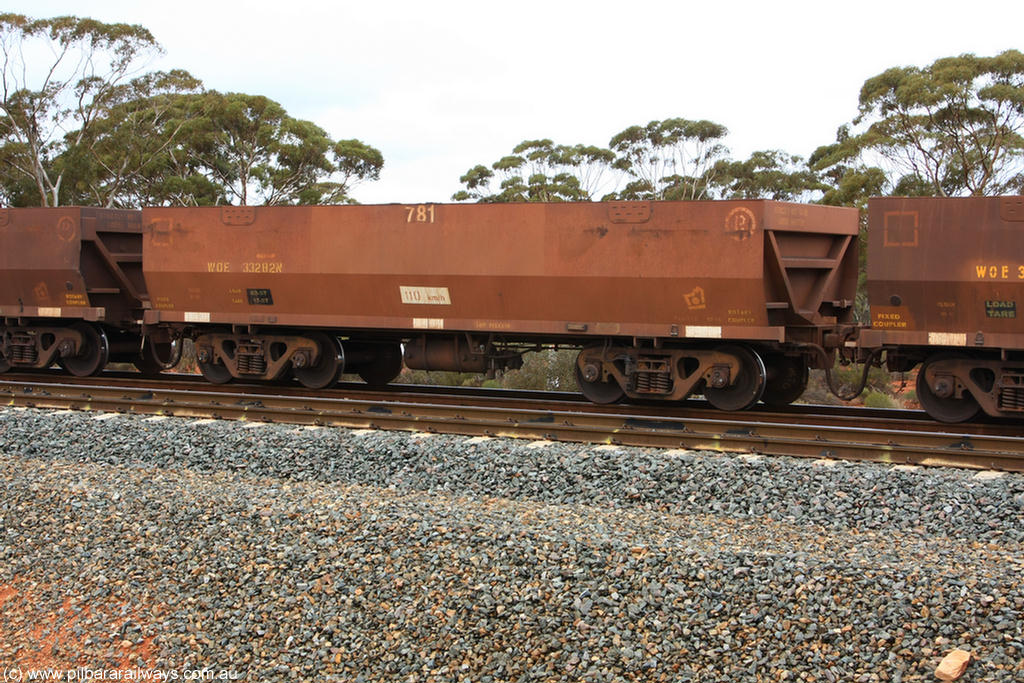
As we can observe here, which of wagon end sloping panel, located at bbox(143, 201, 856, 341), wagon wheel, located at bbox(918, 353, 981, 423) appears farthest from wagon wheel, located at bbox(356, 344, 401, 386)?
wagon wheel, located at bbox(918, 353, 981, 423)

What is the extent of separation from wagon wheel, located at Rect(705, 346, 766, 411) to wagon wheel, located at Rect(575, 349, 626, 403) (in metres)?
1.22

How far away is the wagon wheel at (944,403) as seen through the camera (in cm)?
1063

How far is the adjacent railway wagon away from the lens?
1118 centimetres

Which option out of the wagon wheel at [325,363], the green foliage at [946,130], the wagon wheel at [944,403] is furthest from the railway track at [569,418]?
the green foliage at [946,130]

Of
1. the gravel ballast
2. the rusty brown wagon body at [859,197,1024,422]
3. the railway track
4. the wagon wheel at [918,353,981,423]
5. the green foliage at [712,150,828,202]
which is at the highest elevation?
the green foliage at [712,150,828,202]

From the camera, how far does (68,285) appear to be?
14.9 m

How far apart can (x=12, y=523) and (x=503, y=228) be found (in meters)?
6.63

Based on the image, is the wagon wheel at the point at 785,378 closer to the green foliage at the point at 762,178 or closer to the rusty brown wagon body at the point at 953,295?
the rusty brown wagon body at the point at 953,295

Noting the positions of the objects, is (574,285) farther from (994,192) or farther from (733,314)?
(994,192)

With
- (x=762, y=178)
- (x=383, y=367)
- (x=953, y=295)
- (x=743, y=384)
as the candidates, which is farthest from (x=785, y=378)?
(x=762, y=178)

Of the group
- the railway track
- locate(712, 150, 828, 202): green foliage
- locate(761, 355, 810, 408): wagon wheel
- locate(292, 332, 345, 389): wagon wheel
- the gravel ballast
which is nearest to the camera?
the gravel ballast

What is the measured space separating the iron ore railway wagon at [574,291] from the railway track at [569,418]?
459 millimetres

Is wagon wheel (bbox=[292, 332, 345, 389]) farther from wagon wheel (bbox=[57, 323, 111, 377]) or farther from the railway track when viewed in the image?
wagon wheel (bbox=[57, 323, 111, 377])

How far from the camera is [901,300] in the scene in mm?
10570
